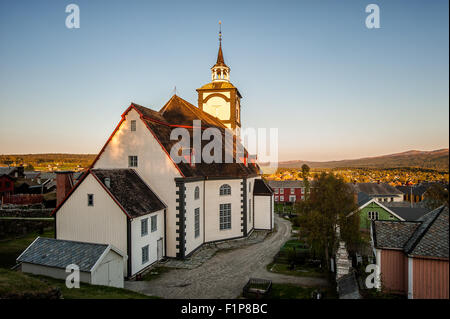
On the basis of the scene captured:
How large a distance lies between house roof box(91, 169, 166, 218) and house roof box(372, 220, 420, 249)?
14.7 meters

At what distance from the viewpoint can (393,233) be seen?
50.5ft

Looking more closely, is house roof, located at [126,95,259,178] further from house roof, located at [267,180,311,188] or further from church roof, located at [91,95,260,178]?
house roof, located at [267,180,311,188]

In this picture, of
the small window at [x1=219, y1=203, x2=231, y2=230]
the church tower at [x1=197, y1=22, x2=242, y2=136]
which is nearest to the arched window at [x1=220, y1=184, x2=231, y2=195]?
the small window at [x1=219, y1=203, x2=231, y2=230]

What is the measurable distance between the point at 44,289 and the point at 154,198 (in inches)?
456

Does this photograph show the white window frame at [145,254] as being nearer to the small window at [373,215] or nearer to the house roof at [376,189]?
the small window at [373,215]

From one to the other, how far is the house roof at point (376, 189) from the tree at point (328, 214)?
46296 mm

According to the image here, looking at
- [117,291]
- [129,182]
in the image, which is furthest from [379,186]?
[117,291]

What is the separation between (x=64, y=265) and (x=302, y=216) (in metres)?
14.3

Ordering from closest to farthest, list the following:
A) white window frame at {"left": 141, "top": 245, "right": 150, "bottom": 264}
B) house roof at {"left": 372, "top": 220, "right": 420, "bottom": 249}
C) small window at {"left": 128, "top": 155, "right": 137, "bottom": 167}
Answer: house roof at {"left": 372, "top": 220, "right": 420, "bottom": 249}, white window frame at {"left": 141, "top": 245, "right": 150, "bottom": 264}, small window at {"left": 128, "top": 155, "right": 137, "bottom": 167}

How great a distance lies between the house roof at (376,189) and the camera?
60.8 meters

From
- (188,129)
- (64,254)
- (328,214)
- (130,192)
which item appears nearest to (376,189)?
(188,129)

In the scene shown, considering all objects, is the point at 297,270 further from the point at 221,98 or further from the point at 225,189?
the point at 221,98

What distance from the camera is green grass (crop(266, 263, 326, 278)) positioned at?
19.7m
